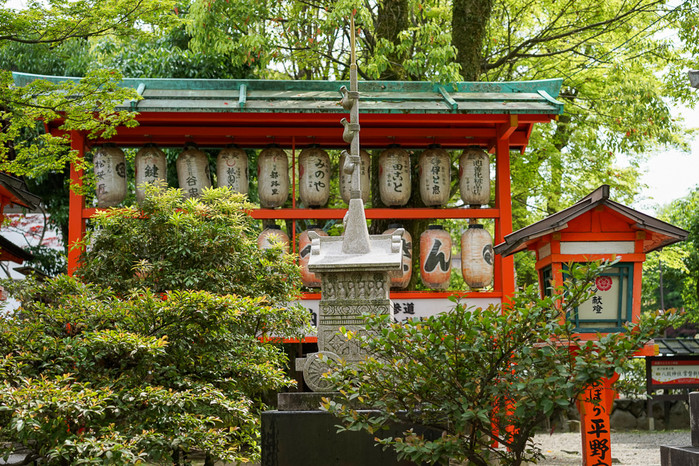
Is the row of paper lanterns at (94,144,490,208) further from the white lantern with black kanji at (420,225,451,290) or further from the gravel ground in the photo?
the gravel ground

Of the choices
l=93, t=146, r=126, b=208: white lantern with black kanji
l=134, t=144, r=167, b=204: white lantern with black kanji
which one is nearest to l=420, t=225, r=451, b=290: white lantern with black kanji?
l=134, t=144, r=167, b=204: white lantern with black kanji

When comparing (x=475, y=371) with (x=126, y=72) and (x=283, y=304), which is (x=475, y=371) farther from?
(x=126, y=72)

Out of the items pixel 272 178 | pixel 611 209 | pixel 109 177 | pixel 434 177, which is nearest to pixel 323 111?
pixel 272 178

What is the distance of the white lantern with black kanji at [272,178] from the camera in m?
12.7

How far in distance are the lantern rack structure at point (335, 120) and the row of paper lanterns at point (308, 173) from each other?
0.27m

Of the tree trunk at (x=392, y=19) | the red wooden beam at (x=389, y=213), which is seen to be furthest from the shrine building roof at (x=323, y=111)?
the tree trunk at (x=392, y=19)

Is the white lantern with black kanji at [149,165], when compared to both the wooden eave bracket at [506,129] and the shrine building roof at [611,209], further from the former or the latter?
the shrine building roof at [611,209]

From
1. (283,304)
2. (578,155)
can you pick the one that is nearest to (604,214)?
(283,304)

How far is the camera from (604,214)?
29.8 feet

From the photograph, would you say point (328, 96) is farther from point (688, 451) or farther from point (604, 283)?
point (688, 451)

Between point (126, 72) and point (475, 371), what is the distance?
49.8ft

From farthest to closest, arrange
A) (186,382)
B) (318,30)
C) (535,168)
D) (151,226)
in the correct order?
(535,168)
(318,30)
(151,226)
(186,382)

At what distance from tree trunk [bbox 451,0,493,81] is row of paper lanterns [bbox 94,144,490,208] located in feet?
9.78

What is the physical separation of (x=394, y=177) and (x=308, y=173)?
148cm
